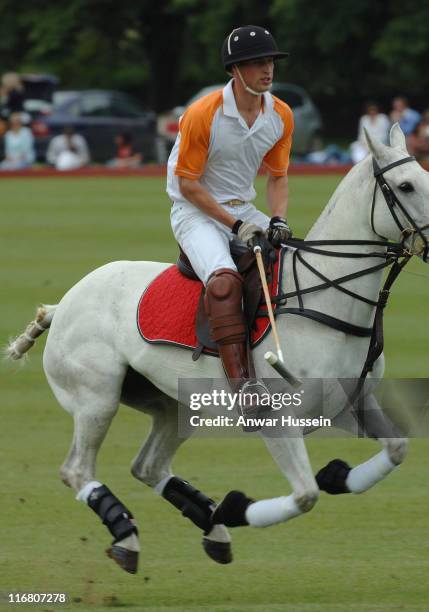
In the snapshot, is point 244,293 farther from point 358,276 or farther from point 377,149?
point 377,149

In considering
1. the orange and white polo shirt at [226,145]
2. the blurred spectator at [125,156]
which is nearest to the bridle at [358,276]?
the orange and white polo shirt at [226,145]

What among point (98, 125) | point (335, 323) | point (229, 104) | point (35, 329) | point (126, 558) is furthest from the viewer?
point (98, 125)

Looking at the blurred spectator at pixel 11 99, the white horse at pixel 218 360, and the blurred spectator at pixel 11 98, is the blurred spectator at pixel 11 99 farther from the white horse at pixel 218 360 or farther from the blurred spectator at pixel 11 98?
the white horse at pixel 218 360

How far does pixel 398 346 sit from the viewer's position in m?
13.1

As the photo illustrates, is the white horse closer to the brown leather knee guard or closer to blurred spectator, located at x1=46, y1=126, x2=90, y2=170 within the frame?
the brown leather knee guard

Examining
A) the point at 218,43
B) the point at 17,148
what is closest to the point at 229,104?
the point at 17,148

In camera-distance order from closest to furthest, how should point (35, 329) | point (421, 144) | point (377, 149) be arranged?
point (377, 149), point (35, 329), point (421, 144)

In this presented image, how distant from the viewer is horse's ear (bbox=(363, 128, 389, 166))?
21.1 ft

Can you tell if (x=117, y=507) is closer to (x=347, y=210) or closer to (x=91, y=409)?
(x=91, y=409)

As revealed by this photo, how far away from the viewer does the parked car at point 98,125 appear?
33375mm

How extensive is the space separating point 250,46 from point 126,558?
2.54 metres

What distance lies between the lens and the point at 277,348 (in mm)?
6445

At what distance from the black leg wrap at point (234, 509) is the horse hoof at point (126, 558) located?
47 cm

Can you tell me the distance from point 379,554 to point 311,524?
2.51 feet
